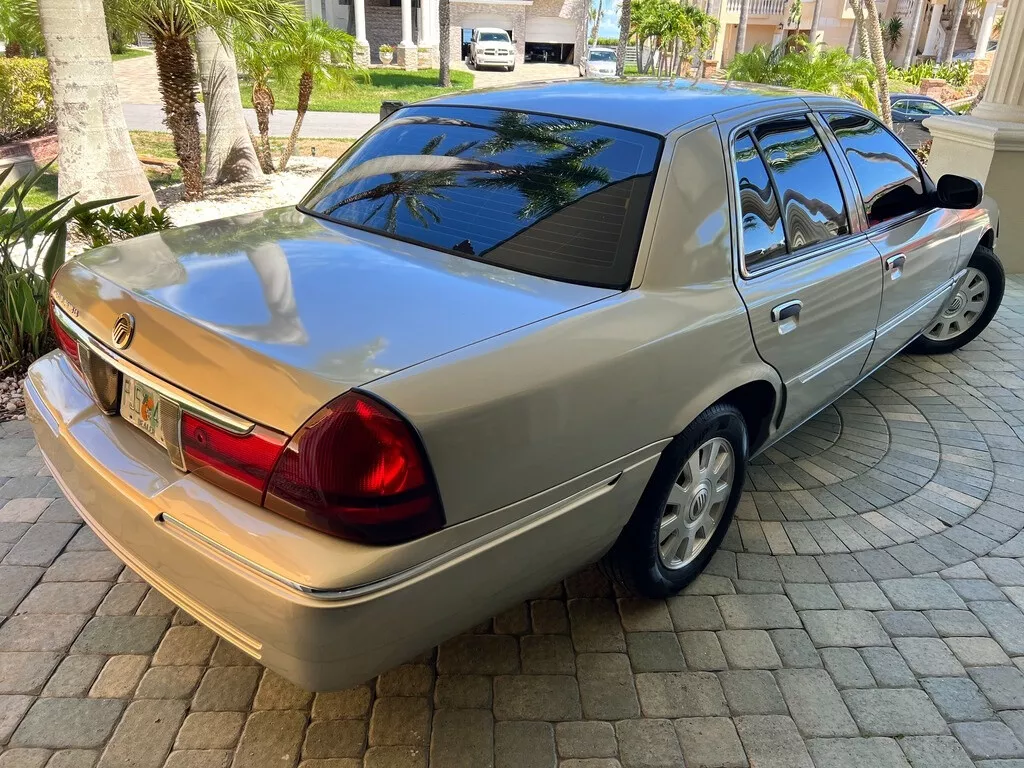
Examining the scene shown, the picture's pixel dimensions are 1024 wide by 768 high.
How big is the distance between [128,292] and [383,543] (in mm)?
1092

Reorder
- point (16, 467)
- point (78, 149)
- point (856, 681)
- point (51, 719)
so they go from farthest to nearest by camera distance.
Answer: point (78, 149)
point (16, 467)
point (856, 681)
point (51, 719)

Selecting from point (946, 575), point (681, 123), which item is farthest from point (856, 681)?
point (681, 123)

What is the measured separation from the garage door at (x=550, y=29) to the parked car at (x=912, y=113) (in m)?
30.4

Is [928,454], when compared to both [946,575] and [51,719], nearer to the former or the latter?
[946,575]

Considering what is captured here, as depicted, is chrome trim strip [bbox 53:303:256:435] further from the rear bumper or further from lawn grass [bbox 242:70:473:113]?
lawn grass [bbox 242:70:473:113]

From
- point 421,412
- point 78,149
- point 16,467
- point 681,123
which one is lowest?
point 16,467

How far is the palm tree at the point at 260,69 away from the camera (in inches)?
418

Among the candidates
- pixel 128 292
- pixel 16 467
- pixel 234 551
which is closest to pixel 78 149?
pixel 16 467

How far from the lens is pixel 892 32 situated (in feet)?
147

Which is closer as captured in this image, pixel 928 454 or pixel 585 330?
pixel 585 330

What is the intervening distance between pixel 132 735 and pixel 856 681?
225 cm

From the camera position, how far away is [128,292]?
7.30ft

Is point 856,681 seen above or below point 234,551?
below

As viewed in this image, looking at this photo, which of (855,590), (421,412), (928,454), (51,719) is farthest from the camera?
(928,454)
